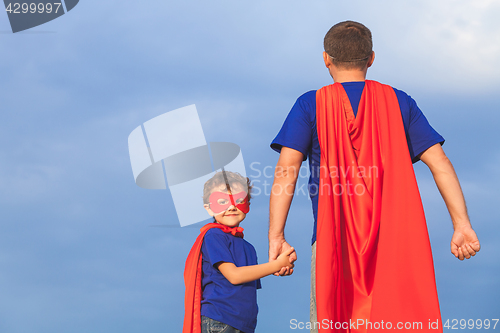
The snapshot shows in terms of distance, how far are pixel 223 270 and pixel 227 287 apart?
0.46 ft

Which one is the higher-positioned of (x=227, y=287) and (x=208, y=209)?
(x=208, y=209)

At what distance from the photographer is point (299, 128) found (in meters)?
3.46

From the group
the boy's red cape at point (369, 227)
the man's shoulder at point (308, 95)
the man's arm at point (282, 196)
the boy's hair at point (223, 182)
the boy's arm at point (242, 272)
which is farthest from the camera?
the boy's hair at point (223, 182)

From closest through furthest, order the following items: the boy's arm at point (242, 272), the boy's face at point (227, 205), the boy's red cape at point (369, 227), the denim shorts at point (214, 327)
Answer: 1. the boy's red cape at point (369, 227)
2. the boy's arm at point (242, 272)
3. the denim shorts at point (214, 327)
4. the boy's face at point (227, 205)

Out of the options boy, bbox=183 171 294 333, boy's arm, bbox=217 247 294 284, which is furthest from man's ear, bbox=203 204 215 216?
boy's arm, bbox=217 247 294 284

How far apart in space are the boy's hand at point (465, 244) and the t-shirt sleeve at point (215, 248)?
65.2 inches

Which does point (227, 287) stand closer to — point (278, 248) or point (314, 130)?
point (278, 248)

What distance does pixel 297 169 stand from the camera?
3422mm

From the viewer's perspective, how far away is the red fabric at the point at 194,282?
13.8 feet

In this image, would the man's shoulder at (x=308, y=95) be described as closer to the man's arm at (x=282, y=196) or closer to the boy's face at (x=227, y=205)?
the man's arm at (x=282, y=196)

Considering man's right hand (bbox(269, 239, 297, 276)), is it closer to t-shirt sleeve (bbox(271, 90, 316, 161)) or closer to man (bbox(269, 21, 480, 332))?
man (bbox(269, 21, 480, 332))

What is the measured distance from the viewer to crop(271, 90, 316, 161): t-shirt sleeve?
3.43m

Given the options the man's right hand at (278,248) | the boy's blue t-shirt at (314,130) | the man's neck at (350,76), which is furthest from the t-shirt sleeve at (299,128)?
the man's right hand at (278,248)

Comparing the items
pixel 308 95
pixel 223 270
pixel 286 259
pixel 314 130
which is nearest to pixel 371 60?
pixel 308 95
